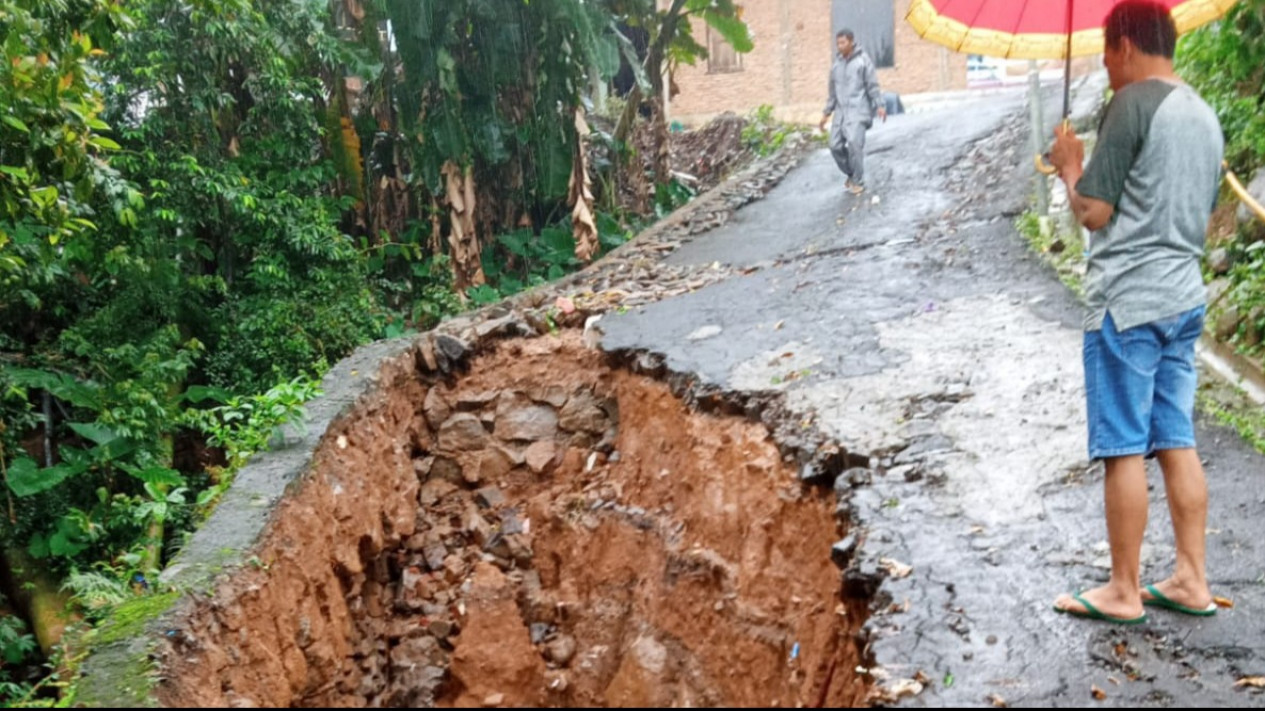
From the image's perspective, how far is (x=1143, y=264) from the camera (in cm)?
321

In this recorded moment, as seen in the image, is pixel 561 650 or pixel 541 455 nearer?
pixel 561 650

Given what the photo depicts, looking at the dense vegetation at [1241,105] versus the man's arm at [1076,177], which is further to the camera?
the dense vegetation at [1241,105]

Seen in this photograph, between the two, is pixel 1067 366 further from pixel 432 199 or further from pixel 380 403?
pixel 432 199

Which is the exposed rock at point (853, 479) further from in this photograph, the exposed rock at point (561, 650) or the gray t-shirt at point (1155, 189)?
the exposed rock at point (561, 650)

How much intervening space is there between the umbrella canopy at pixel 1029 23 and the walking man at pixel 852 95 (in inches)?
281

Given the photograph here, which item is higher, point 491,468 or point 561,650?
point 491,468

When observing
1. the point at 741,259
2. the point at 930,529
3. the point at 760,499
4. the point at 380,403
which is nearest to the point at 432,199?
the point at 741,259

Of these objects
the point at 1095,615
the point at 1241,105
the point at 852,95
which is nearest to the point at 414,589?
the point at 1095,615

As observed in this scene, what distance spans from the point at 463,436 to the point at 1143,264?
5.52 meters

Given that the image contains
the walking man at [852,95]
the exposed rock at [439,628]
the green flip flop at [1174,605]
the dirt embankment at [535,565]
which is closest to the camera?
the green flip flop at [1174,605]

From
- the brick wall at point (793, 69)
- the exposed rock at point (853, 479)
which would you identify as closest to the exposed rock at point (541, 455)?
the exposed rock at point (853, 479)

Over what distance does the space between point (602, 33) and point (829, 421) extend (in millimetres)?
7263

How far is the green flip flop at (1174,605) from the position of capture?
347cm

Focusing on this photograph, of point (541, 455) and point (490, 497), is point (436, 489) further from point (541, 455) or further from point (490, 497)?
point (541, 455)
